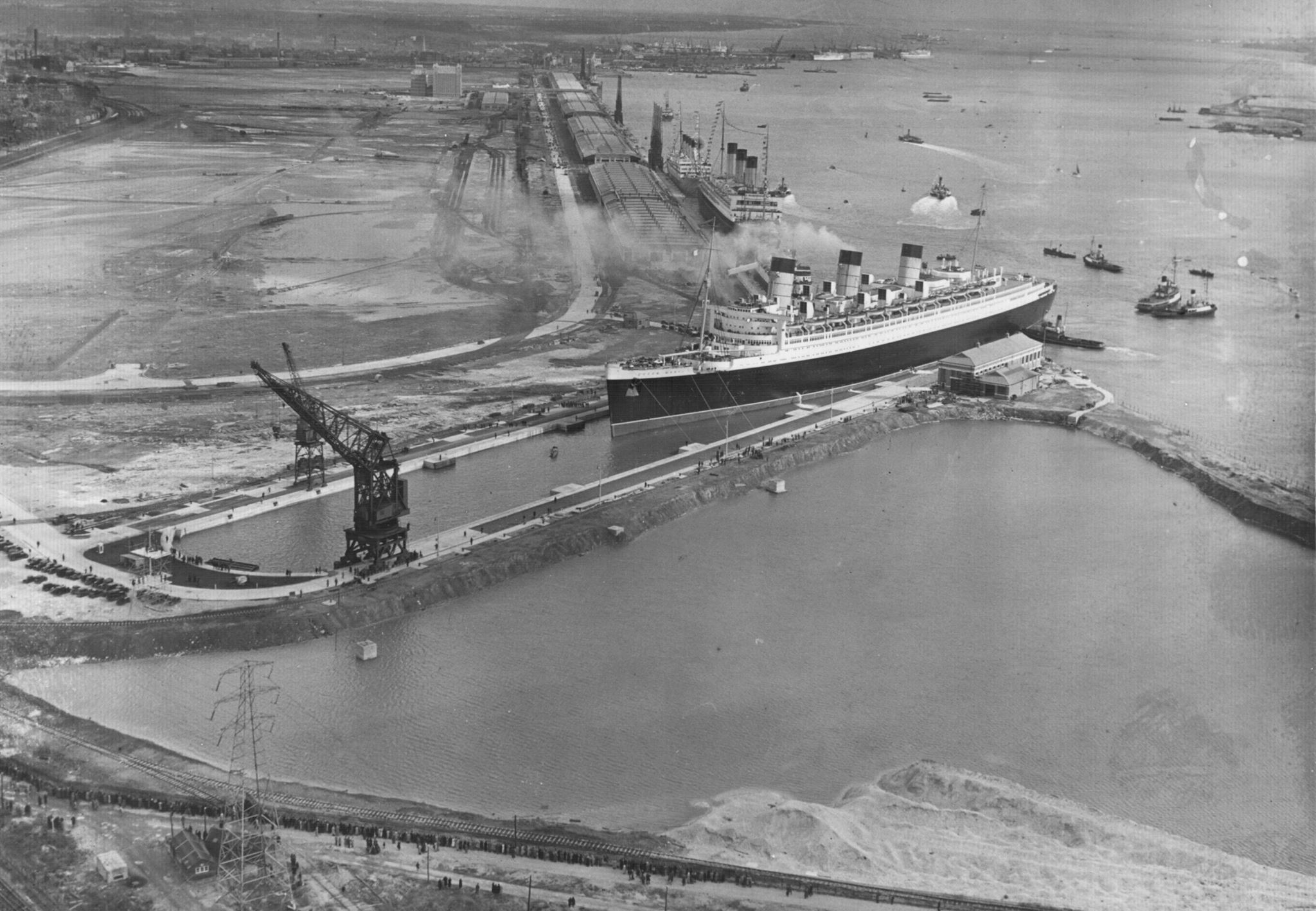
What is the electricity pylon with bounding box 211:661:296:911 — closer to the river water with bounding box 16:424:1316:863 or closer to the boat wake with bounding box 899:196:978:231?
the river water with bounding box 16:424:1316:863

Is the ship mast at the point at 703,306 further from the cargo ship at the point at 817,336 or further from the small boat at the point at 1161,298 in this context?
the small boat at the point at 1161,298

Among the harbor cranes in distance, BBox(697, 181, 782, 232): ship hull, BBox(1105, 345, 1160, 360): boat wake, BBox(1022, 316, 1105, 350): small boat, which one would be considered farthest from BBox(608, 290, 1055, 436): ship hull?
BBox(697, 181, 782, 232): ship hull

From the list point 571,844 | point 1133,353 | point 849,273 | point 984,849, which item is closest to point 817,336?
point 849,273

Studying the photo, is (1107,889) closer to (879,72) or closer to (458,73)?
(458,73)

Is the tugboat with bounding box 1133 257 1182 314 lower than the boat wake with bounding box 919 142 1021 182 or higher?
lower

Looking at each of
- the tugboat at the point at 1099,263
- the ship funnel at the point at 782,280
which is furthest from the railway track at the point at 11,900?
the tugboat at the point at 1099,263

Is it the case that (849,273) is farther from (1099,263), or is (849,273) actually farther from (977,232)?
(977,232)

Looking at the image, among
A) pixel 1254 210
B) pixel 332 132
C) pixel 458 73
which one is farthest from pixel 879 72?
pixel 1254 210
